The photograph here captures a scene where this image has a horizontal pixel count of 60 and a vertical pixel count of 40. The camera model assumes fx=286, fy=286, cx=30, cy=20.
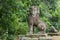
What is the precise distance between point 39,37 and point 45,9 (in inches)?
336

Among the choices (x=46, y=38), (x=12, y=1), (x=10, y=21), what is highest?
(x=12, y=1)

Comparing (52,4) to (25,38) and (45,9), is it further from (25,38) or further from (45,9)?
(25,38)

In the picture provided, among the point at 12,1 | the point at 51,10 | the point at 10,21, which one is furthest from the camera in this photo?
the point at 51,10

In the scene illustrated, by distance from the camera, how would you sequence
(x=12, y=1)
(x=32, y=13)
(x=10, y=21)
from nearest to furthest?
(x=12, y=1)
(x=10, y=21)
(x=32, y=13)

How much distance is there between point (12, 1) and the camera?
343 inches

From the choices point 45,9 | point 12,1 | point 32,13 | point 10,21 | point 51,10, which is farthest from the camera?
point 51,10

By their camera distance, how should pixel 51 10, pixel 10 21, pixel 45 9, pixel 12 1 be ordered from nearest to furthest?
1. pixel 12 1
2. pixel 10 21
3. pixel 45 9
4. pixel 51 10

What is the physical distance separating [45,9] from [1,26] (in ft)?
29.5

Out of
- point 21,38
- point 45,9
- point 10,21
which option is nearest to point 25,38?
point 21,38

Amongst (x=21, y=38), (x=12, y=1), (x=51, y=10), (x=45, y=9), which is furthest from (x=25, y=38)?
(x=51, y=10)

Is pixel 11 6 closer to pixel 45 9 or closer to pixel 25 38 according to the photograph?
pixel 25 38

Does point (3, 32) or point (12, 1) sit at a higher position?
point (12, 1)

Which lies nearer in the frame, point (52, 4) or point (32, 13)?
point (32, 13)

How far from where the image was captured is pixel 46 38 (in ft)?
31.2
